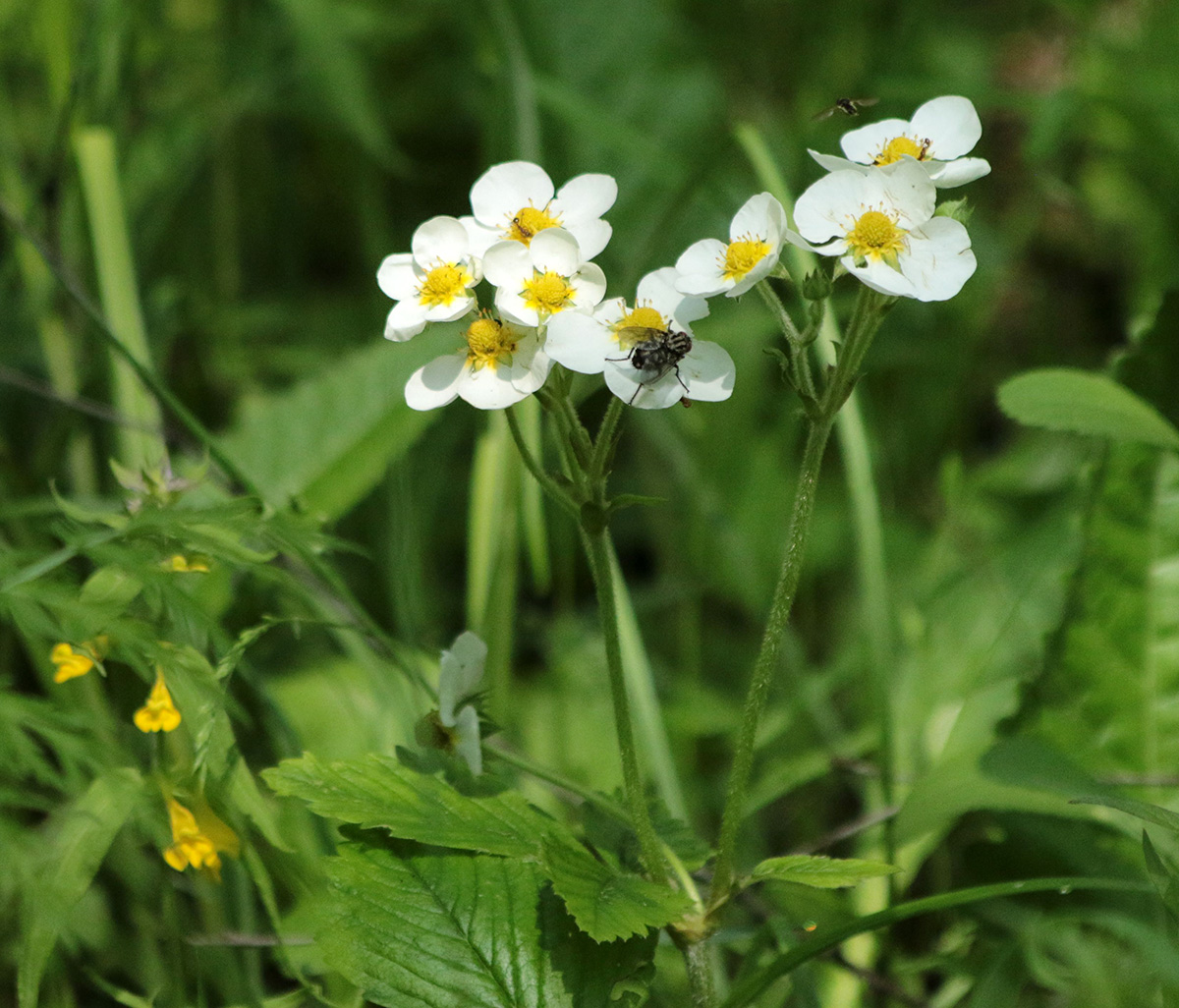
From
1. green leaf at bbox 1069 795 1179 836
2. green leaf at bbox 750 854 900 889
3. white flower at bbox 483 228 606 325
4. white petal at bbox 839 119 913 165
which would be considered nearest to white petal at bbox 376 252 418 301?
white flower at bbox 483 228 606 325

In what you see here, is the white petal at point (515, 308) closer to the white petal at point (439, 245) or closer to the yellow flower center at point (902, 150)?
the white petal at point (439, 245)

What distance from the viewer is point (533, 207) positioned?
3.55 feet

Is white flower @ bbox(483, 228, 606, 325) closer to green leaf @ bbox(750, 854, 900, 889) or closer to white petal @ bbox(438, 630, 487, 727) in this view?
white petal @ bbox(438, 630, 487, 727)

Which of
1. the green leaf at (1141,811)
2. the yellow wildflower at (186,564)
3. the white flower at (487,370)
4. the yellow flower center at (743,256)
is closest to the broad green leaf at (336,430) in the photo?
the yellow wildflower at (186,564)

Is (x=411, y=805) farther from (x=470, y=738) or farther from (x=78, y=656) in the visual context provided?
(x=78, y=656)

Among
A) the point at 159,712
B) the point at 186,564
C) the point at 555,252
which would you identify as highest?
the point at 555,252

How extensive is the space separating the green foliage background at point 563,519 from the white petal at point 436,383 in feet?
0.74

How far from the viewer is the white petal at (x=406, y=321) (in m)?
1.00

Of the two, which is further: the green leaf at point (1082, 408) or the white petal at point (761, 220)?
the green leaf at point (1082, 408)

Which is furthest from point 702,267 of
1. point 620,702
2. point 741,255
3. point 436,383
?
point 620,702

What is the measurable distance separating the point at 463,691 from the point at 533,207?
462 millimetres

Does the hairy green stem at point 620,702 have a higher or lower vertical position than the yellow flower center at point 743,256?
lower

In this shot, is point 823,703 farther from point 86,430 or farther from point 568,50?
point 568,50

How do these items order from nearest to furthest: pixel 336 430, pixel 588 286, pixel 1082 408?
1. pixel 588 286
2. pixel 1082 408
3. pixel 336 430
